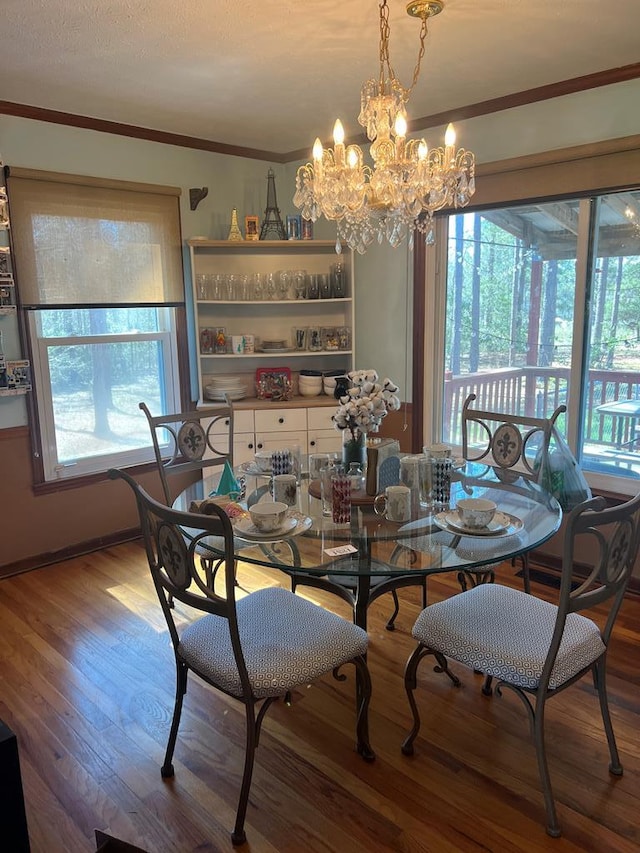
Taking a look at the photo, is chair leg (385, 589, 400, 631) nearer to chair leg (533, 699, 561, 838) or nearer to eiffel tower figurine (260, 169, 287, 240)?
chair leg (533, 699, 561, 838)

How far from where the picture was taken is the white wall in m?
3.12

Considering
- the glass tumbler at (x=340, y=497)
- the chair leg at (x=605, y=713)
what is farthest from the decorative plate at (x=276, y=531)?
the chair leg at (x=605, y=713)

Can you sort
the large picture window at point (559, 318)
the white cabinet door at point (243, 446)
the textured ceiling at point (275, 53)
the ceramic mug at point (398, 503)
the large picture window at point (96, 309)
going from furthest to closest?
1. the white cabinet door at point (243, 446)
2. the large picture window at point (96, 309)
3. the large picture window at point (559, 318)
4. the textured ceiling at point (275, 53)
5. the ceramic mug at point (398, 503)

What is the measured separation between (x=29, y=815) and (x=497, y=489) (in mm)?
1969

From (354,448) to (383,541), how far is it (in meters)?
0.59

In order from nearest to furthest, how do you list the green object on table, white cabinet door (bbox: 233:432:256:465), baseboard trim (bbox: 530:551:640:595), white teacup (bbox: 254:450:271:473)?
the green object on table → white teacup (bbox: 254:450:271:473) → baseboard trim (bbox: 530:551:640:595) → white cabinet door (bbox: 233:432:256:465)

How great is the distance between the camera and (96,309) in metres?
3.80

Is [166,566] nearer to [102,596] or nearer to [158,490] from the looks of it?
[102,596]

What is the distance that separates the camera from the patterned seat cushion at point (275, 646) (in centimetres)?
183

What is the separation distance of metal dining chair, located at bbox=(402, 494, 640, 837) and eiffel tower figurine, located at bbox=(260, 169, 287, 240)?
2917 mm

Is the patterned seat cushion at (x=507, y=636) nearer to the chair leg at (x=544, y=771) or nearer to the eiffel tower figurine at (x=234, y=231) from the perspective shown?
the chair leg at (x=544, y=771)

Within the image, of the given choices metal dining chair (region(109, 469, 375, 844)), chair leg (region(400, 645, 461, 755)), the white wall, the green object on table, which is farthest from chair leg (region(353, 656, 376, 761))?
the white wall

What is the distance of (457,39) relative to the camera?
257cm

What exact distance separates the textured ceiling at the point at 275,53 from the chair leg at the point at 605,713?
7.53 feet
